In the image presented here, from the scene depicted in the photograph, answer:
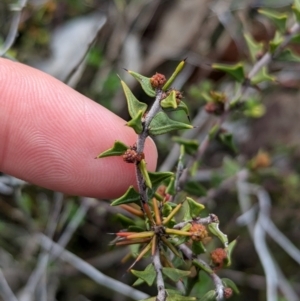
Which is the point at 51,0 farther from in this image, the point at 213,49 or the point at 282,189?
the point at 282,189

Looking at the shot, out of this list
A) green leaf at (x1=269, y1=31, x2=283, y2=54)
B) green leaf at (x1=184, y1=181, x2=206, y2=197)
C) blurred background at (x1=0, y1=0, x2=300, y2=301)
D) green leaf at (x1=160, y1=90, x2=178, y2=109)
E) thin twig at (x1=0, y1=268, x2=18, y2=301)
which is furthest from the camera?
blurred background at (x1=0, y1=0, x2=300, y2=301)

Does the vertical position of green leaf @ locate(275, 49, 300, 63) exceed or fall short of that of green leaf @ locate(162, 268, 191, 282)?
it exceeds it

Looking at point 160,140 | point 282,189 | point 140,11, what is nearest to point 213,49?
point 140,11

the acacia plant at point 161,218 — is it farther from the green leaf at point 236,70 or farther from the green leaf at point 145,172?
the green leaf at point 236,70

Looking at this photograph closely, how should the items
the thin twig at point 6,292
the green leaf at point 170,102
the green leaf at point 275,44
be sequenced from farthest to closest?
the thin twig at point 6,292 < the green leaf at point 275,44 < the green leaf at point 170,102

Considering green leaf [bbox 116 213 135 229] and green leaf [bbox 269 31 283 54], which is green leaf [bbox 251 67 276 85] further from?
green leaf [bbox 116 213 135 229]

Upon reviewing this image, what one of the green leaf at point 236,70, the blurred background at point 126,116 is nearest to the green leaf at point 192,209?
the green leaf at point 236,70

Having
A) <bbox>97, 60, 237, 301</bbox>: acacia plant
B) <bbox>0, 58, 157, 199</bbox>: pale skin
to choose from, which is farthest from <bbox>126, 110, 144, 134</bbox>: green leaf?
<bbox>0, 58, 157, 199</bbox>: pale skin
